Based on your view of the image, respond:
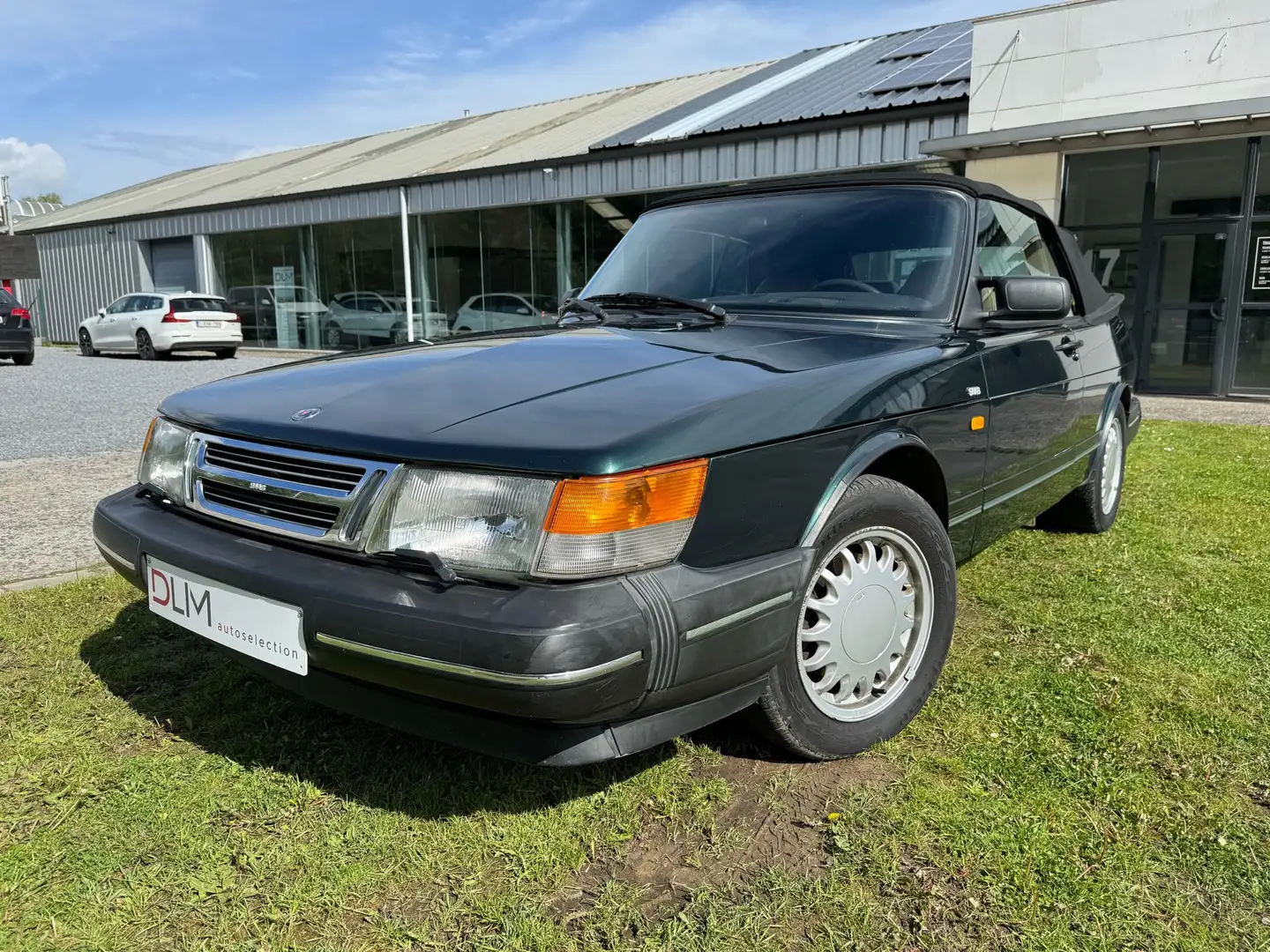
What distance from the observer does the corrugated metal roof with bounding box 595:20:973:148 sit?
40.4ft

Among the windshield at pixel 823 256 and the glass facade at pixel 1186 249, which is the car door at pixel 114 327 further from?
the windshield at pixel 823 256

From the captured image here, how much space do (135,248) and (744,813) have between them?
90.9ft

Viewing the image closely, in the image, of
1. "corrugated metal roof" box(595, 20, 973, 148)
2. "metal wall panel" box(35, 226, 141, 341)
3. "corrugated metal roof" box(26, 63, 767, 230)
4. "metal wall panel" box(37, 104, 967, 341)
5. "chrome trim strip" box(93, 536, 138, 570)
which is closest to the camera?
"chrome trim strip" box(93, 536, 138, 570)

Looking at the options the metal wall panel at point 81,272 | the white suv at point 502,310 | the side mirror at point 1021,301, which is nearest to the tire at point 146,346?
the white suv at point 502,310

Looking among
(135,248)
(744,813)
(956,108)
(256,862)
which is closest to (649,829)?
(744,813)

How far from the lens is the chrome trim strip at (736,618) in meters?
1.79

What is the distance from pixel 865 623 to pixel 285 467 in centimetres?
148

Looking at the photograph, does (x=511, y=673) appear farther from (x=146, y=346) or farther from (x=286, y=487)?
(x=146, y=346)

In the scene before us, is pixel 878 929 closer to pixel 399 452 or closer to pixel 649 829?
pixel 649 829

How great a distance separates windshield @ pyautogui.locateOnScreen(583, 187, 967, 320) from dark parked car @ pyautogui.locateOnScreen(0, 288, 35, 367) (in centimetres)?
1808

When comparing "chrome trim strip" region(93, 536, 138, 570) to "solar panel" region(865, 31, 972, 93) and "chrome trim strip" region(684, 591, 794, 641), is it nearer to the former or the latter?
"chrome trim strip" region(684, 591, 794, 641)

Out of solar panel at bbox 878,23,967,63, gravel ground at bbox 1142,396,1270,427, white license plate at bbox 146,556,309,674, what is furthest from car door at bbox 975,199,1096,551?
solar panel at bbox 878,23,967,63

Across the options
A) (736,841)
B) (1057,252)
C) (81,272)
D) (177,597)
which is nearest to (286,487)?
(177,597)

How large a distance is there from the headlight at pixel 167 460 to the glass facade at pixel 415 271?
11.7m
